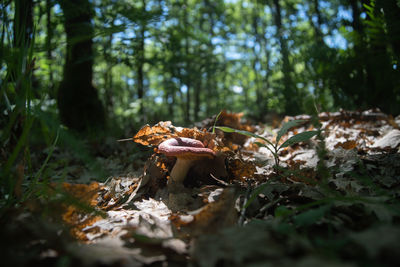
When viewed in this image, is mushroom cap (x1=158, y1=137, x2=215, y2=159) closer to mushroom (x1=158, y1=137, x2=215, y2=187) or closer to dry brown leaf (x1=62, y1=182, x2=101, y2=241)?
mushroom (x1=158, y1=137, x2=215, y2=187)

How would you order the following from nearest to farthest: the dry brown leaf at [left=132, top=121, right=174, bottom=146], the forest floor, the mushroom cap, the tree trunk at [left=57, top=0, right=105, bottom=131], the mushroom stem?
1. the forest floor
2. the mushroom cap
3. the mushroom stem
4. the dry brown leaf at [left=132, top=121, right=174, bottom=146]
5. the tree trunk at [left=57, top=0, right=105, bottom=131]

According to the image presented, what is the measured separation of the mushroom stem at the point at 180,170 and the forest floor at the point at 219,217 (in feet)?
0.34

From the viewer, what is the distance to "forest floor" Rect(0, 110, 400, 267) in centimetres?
79

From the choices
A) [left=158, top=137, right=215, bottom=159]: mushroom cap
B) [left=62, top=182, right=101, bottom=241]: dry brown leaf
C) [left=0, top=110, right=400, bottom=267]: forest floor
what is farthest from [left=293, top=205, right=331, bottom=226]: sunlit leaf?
[left=62, top=182, right=101, bottom=241]: dry brown leaf

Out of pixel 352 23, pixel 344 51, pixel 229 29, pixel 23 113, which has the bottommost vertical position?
pixel 23 113

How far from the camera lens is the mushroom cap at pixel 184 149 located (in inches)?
62.4

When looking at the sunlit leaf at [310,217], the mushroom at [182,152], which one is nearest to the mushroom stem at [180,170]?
the mushroom at [182,152]

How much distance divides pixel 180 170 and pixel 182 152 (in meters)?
0.34

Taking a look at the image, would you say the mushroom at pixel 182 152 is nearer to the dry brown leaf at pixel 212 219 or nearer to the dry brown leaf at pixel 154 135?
the dry brown leaf at pixel 154 135

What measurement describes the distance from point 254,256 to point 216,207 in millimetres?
414

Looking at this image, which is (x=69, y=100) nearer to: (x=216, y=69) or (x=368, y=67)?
(x=216, y=69)

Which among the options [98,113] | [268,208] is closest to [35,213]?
[268,208]

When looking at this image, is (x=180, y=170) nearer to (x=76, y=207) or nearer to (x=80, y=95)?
(x=76, y=207)

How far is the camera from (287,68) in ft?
10.3
